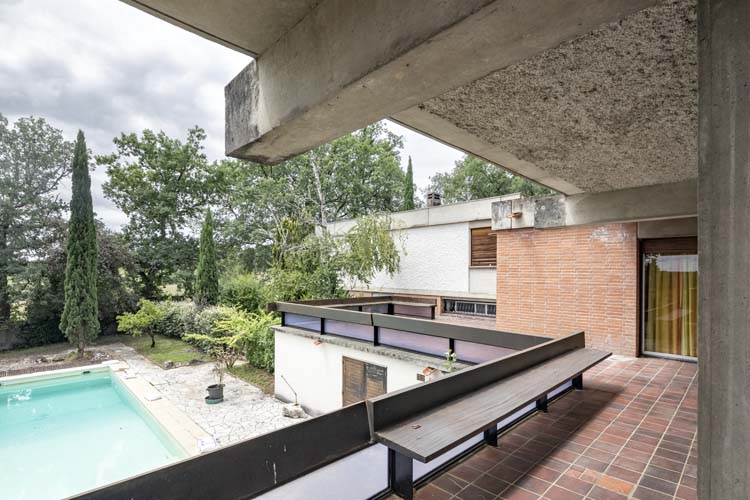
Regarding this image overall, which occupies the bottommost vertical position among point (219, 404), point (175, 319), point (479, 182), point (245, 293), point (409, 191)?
point (219, 404)

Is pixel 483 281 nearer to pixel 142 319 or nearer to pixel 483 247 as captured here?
pixel 483 247

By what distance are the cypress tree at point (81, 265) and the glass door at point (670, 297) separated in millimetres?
15846

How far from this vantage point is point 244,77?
2330 millimetres

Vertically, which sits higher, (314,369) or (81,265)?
(81,265)

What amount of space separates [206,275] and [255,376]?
23.6 feet

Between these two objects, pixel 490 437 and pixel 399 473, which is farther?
pixel 490 437

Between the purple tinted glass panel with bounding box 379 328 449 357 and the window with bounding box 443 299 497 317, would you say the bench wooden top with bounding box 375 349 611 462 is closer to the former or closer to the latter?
the purple tinted glass panel with bounding box 379 328 449 357

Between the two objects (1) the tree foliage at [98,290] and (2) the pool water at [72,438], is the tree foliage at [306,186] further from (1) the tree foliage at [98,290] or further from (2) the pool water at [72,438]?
(2) the pool water at [72,438]

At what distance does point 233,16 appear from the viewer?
1815mm

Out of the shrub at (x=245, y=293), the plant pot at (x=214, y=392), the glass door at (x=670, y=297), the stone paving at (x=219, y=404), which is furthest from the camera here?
the shrub at (x=245, y=293)

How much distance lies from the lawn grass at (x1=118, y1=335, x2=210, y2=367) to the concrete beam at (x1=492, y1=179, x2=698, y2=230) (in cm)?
1027

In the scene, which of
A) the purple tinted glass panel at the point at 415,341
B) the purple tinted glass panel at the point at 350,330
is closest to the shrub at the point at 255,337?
the purple tinted glass panel at the point at 350,330

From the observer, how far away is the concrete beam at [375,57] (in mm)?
1225

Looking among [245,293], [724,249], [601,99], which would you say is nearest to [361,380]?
[601,99]
